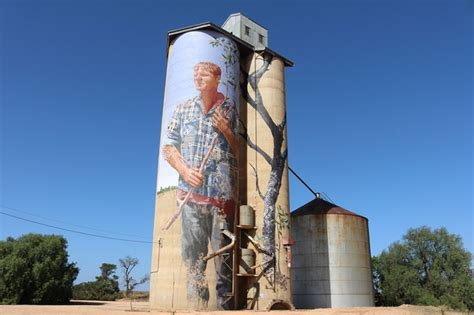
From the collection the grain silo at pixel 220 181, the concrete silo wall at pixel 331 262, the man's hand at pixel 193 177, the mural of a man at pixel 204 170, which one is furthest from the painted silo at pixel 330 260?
the man's hand at pixel 193 177

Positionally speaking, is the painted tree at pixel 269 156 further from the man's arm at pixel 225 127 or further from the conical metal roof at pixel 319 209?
the conical metal roof at pixel 319 209

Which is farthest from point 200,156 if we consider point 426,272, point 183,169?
point 426,272

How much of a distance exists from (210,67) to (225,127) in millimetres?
5744

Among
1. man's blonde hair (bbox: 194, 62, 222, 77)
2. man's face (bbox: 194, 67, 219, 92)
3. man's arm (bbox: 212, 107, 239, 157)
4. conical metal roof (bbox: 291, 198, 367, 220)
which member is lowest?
conical metal roof (bbox: 291, 198, 367, 220)

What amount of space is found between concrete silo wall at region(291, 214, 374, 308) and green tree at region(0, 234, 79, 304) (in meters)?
31.4

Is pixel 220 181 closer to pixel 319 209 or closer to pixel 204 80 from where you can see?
pixel 204 80

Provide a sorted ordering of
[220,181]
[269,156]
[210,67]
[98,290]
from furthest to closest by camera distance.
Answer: [98,290] → [269,156] → [210,67] → [220,181]

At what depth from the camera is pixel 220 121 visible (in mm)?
36625

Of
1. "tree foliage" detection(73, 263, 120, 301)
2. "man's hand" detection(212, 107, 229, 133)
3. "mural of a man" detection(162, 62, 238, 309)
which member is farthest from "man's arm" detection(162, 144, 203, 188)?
"tree foliage" detection(73, 263, 120, 301)

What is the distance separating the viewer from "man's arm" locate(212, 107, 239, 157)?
36.3 meters

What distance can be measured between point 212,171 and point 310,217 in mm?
13711

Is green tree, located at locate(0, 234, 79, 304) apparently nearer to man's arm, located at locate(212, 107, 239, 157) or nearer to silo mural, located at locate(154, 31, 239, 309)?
silo mural, located at locate(154, 31, 239, 309)

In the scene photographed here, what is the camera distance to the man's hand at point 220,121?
36.2 m

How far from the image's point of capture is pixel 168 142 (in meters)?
35.6
